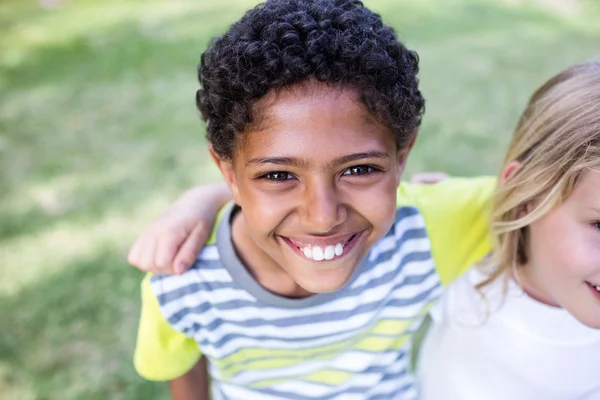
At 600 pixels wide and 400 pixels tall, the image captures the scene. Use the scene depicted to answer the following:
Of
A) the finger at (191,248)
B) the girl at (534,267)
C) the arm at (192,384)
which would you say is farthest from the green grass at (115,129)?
the girl at (534,267)

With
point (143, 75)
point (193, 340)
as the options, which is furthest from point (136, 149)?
point (193, 340)

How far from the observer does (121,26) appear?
599cm

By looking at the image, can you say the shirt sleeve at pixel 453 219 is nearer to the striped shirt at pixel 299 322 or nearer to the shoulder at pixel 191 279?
the striped shirt at pixel 299 322

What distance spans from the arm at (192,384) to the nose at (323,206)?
0.68 m

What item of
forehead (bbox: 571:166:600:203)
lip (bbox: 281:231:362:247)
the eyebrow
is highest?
the eyebrow

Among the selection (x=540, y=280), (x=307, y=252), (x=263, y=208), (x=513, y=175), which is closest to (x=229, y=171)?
(x=263, y=208)

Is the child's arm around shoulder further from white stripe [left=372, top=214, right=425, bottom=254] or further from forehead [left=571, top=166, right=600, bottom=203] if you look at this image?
forehead [left=571, top=166, right=600, bottom=203]

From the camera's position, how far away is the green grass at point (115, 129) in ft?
8.74

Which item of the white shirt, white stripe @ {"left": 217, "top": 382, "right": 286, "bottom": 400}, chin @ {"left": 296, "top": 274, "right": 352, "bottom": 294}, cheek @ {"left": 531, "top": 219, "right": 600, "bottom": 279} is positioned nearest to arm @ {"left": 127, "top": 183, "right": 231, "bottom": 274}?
chin @ {"left": 296, "top": 274, "right": 352, "bottom": 294}

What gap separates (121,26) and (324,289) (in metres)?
5.31

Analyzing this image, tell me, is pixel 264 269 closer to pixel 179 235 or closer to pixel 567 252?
pixel 179 235

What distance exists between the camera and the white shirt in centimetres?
161

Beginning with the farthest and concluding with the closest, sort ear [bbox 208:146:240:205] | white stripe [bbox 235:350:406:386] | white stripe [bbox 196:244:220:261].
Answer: white stripe [bbox 235:350:406:386]
white stripe [bbox 196:244:220:261]
ear [bbox 208:146:240:205]

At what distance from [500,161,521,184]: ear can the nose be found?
610 millimetres
